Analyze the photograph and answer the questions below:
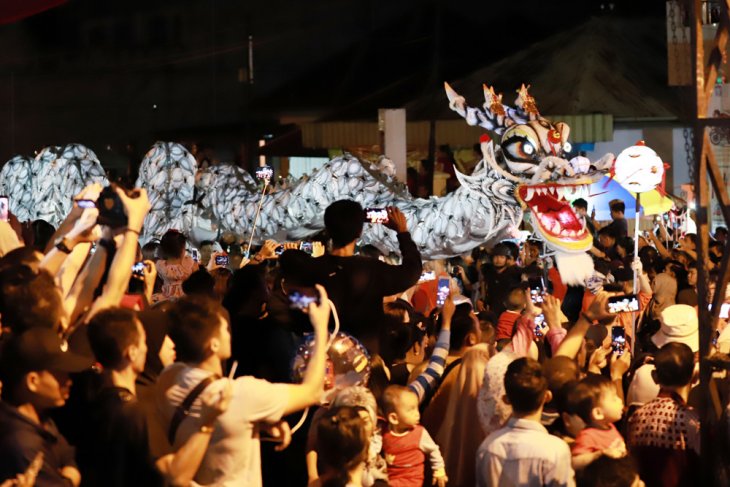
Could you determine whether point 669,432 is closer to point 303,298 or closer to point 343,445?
point 343,445

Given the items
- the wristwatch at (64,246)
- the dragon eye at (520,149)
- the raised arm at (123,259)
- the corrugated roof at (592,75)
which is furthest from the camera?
the corrugated roof at (592,75)

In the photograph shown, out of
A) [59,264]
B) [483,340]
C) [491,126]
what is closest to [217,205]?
[491,126]

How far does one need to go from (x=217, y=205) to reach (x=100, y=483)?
394 inches

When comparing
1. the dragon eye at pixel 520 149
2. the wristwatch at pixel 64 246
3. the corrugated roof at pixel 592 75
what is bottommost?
the wristwatch at pixel 64 246

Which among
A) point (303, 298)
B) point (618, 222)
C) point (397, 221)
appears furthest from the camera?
point (618, 222)

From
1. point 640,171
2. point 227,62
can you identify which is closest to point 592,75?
point 227,62

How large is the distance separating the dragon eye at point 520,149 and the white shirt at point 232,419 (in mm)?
6848

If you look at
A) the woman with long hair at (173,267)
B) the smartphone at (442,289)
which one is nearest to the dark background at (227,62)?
the woman with long hair at (173,267)

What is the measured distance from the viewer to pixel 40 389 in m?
4.05

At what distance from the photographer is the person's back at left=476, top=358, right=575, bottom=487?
4.64 metres

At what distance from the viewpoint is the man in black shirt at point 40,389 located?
13.0 feet

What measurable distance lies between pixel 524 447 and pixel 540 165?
20.9ft

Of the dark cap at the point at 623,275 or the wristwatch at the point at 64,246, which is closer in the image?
the wristwatch at the point at 64,246

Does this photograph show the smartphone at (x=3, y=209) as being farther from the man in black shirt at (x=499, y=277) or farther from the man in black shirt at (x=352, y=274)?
the man in black shirt at (x=352, y=274)
